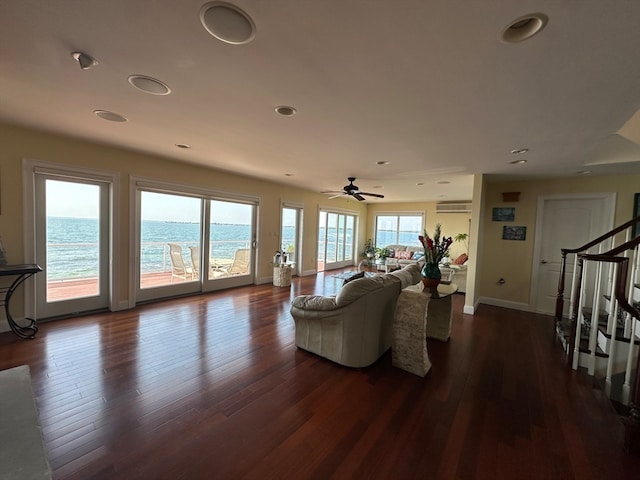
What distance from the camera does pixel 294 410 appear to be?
2.01 meters

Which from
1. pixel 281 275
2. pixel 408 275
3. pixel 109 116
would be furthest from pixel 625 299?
pixel 281 275

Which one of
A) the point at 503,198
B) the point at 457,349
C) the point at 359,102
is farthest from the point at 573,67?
the point at 503,198

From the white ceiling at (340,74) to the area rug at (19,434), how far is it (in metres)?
1.89

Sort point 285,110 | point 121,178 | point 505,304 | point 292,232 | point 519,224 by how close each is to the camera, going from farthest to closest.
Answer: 1. point 292,232
2. point 505,304
3. point 519,224
4. point 121,178
5. point 285,110

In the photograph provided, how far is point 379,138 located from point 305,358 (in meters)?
2.58

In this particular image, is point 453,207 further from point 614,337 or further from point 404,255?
point 614,337

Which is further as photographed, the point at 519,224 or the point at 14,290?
the point at 519,224

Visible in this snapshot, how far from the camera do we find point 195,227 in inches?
196

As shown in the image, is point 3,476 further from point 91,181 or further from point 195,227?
point 195,227

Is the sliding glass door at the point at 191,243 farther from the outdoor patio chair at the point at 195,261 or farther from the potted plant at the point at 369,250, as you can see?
the potted plant at the point at 369,250

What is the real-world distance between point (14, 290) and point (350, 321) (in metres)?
4.01

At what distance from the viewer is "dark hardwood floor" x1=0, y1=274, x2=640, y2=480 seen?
5.15 ft

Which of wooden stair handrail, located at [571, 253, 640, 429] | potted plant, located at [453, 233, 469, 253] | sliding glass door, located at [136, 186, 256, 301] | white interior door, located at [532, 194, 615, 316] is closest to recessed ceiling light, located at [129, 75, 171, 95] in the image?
sliding glass door, located at [136, 186, 256, 301]

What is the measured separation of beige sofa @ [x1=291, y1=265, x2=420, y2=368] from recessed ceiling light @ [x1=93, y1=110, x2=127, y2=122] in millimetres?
2629
